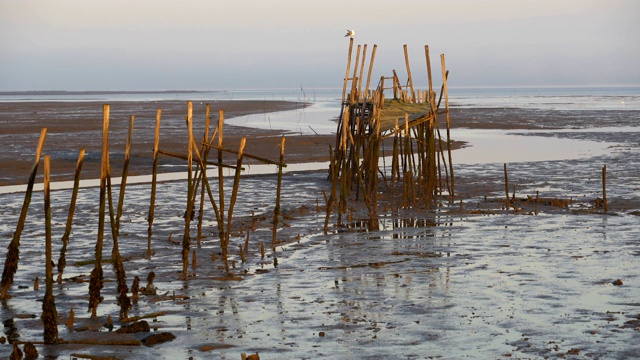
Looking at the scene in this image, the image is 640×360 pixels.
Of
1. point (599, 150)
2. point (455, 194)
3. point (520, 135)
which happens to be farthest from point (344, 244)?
point (520, 135)

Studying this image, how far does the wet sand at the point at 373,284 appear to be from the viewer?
8.77 meters

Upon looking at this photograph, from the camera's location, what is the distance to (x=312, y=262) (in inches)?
508

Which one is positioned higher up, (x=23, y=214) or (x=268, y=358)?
(x=23, y=214)

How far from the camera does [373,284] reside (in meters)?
11.4

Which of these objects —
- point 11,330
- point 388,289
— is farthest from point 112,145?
point 11,330

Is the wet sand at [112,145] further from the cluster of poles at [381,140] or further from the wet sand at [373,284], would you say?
the wet sand at [373,284]

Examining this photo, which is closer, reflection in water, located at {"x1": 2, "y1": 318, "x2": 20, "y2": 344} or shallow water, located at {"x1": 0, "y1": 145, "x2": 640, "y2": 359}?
shallow water, located at {"x1": 0, "y1": 145, "x2": 640, "y2": 359}

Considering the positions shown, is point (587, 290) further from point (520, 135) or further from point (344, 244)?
point (520, 135)

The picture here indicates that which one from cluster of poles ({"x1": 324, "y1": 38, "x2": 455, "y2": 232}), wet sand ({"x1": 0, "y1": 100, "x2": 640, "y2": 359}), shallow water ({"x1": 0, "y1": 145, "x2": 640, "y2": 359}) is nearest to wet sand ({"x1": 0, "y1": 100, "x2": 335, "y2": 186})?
cluster of poles ({"x1": 324, "y1": 38, "x2": 455, "y2": 232})

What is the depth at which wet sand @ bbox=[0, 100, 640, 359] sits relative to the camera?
8.77 m

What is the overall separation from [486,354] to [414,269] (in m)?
3.94

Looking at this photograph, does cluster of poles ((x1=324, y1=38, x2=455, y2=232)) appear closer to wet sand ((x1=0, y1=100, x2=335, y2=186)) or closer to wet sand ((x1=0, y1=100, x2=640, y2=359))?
wet sand ((x1=0, y1=100, x2=640, y2=359))

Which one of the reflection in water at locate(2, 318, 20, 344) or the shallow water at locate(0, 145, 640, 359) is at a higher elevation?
the shallow water at locate(0, 145, 640, 359)

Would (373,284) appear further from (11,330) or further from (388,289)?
(11,330)
